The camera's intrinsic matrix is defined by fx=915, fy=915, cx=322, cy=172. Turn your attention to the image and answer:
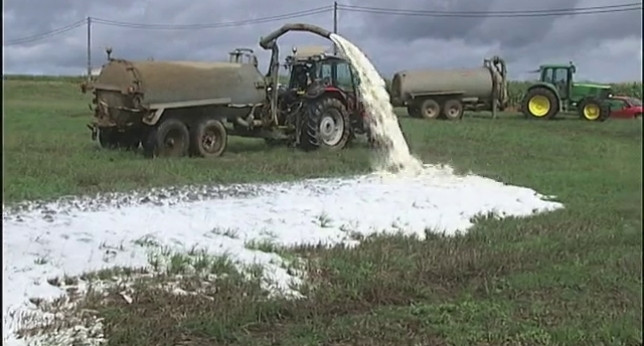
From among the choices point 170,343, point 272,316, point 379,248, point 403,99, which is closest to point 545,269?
point 379,248

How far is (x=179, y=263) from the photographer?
21.6ft

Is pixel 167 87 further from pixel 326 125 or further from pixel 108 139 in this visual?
pixel 326 125

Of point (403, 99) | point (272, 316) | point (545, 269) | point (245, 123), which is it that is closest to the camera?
point (272, 316)

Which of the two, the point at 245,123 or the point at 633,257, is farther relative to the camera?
the point at 245,123

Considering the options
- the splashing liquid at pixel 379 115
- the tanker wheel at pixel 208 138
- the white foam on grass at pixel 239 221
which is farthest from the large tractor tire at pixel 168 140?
the white foam on grass at pixel 239 221

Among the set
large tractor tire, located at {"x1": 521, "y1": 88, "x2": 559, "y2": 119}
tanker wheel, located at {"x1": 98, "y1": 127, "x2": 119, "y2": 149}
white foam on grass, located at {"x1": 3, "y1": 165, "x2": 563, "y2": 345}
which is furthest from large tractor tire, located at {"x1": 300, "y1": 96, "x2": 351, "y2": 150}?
large tractor tire, located at {"x1": 521, "y1": 88, "x2": 559, "y2": 119}

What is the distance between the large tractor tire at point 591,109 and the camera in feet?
98.5

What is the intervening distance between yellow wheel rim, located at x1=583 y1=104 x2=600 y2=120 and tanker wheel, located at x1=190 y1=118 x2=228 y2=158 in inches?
719

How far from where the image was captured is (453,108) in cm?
3098

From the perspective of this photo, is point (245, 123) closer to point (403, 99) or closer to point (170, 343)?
point (170, 343)

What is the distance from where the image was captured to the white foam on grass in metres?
6.39

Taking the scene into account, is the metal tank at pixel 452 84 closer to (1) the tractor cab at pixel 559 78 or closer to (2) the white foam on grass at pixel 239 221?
(1) the tractor cab at pixel 559 78

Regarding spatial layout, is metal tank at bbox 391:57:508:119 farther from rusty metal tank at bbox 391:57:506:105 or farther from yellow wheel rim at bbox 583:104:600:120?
yellow wheel rim at bbox 583:104:600:120

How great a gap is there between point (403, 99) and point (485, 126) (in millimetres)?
5788
